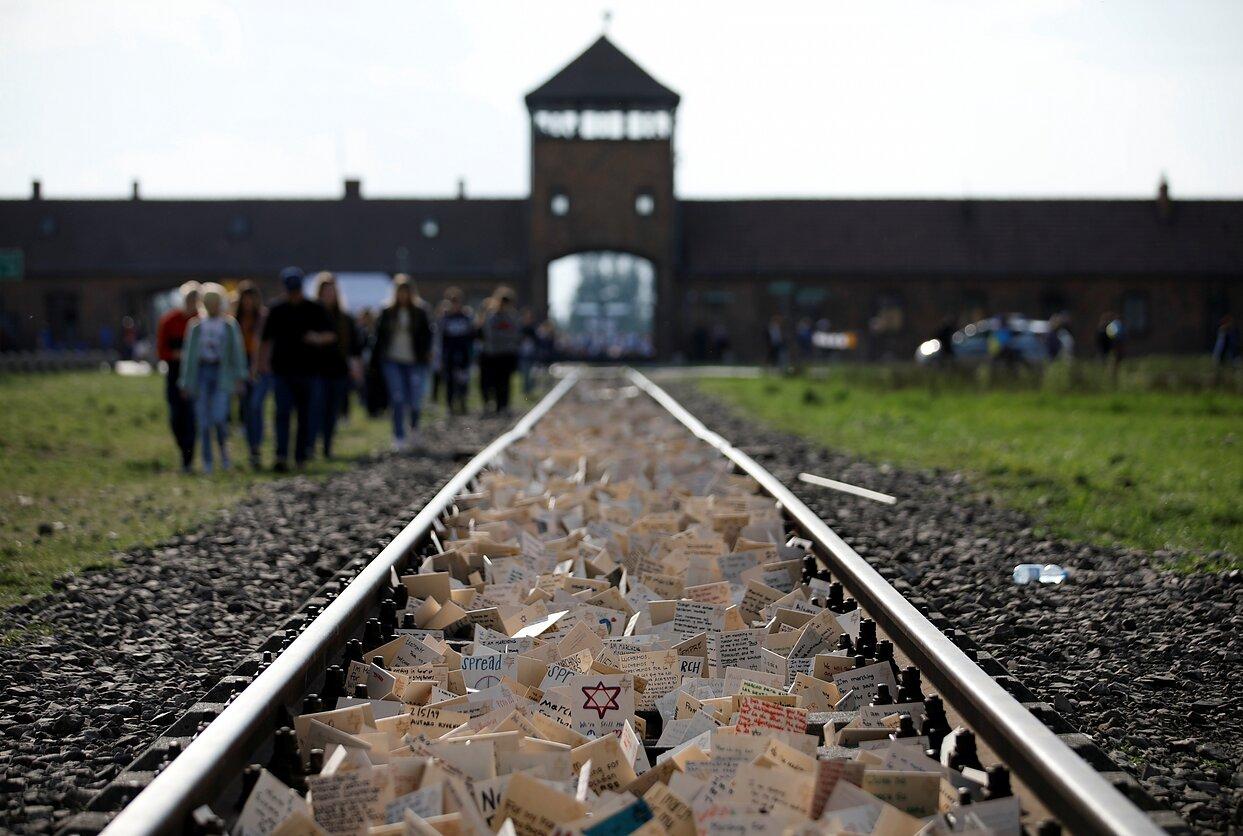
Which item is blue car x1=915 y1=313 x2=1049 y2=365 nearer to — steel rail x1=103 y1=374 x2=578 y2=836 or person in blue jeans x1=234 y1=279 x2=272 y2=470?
person in blue jeans x1=234 y1=279 x2=272 y2=470

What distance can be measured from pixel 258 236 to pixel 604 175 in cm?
1830

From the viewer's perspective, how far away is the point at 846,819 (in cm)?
319

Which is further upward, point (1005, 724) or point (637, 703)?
point (1005, 724)

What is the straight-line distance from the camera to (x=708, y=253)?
63.1 metres

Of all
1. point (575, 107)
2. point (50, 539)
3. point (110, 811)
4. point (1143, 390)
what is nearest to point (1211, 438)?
point (1143, 390)

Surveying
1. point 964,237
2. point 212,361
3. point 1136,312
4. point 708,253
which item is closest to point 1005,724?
point 212,361

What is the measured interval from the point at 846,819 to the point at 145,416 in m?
19.9

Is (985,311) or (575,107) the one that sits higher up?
(575,107)

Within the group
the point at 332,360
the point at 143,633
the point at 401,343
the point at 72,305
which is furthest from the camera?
the point at 72,305

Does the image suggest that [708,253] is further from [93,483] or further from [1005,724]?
[1005,724]

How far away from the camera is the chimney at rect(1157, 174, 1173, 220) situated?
66875 mm

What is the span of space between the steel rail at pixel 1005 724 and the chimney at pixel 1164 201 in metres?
66.4

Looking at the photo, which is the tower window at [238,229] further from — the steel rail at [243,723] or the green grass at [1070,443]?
the steel rail at [243,723]

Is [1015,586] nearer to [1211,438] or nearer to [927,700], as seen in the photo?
[927,700]
